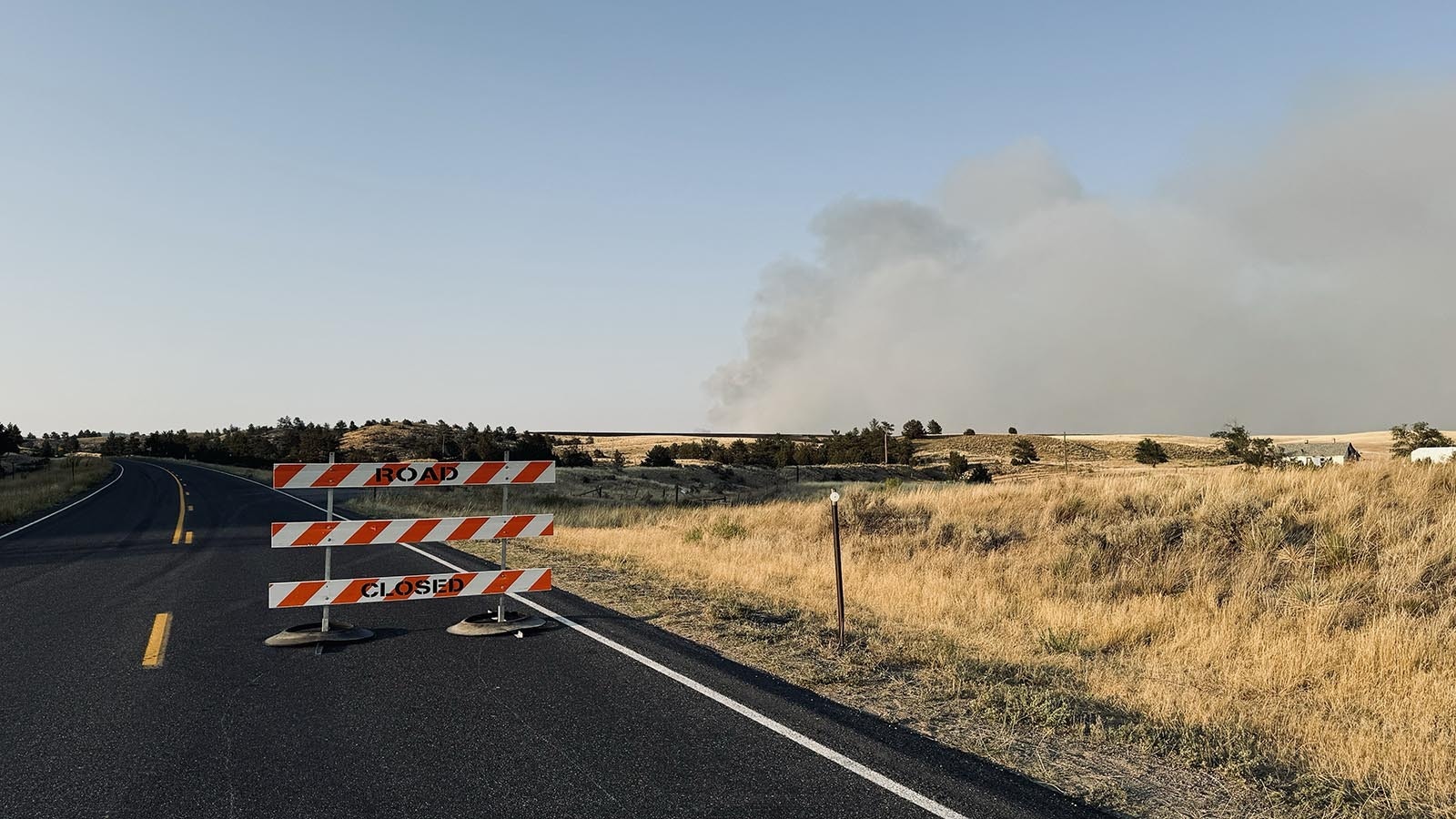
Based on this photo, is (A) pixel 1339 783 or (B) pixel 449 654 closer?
→ (A) pixel 1339 783

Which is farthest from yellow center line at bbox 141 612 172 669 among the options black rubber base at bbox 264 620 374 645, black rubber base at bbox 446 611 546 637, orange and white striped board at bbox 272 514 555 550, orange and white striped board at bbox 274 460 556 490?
black rubber base at bbox 446 611 546 637

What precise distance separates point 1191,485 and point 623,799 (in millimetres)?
15863

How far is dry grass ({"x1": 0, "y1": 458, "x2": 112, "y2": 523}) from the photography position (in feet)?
87.9

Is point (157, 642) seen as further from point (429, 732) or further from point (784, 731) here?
point (784, 731)

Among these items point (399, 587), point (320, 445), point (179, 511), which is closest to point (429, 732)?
point (399, 587)

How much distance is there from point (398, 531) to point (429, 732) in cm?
359

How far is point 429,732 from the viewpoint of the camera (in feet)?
18.1

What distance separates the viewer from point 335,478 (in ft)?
27.0

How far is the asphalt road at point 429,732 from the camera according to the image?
14.6 ft

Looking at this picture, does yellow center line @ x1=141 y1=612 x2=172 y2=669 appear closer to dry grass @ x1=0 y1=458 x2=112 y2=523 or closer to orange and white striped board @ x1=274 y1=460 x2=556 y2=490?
orange and white striped board @ x1=274 y1=460 x2=556 y2=490

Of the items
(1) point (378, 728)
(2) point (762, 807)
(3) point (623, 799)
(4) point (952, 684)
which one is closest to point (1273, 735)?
(4) point (952, 684)

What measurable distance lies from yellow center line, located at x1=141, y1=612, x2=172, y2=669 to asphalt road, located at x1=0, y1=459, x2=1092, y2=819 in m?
0.08

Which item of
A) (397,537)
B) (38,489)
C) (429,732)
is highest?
(397,537)

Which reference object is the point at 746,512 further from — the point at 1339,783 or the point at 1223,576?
the point at 1339,783
